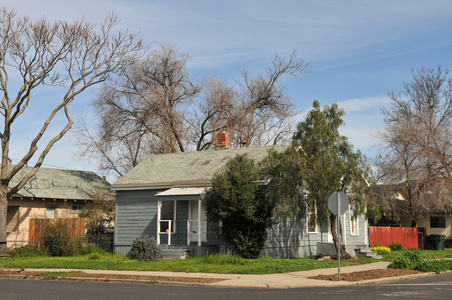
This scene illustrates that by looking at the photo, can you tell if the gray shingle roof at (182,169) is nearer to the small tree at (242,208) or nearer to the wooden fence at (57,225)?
the small tree at (242,208)

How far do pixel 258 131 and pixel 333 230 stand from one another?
20.0 m

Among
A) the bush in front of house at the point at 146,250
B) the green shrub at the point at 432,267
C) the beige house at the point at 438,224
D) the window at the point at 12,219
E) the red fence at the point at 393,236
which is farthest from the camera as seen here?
the beige house at the point at 438,224

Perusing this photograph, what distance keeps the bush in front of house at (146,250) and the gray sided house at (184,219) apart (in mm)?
1266

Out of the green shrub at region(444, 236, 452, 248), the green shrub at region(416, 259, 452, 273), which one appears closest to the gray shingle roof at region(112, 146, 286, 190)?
the green shrub at region(416, 259, 452, 273)

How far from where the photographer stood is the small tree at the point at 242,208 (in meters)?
22.5

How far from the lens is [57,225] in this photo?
26.2 meters

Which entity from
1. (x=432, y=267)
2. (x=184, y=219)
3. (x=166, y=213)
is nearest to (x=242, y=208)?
(x=184, y=219)

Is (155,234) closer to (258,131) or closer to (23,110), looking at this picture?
(23,110)

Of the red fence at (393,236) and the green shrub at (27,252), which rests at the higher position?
the red fence at (393,236)

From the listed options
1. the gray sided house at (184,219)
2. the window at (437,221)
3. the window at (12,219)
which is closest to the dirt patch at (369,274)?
the gray sided house at (184,219)

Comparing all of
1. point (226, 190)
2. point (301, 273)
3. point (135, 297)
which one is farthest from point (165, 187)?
point (135, 297)

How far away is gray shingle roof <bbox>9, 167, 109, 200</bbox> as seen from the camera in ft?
105

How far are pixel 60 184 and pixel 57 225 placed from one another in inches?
345

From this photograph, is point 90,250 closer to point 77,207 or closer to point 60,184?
point 77,207
